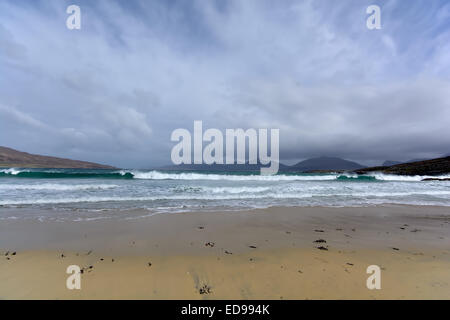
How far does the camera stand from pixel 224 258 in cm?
372

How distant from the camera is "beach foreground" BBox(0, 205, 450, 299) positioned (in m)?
2.65

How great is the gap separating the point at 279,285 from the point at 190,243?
2404 millimetres

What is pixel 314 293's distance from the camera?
2.55 m

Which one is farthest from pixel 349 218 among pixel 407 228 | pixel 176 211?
pixel 176 211

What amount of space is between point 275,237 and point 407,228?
4.60 m

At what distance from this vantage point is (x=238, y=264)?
11.3 ft

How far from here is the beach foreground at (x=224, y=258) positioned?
104 inches
